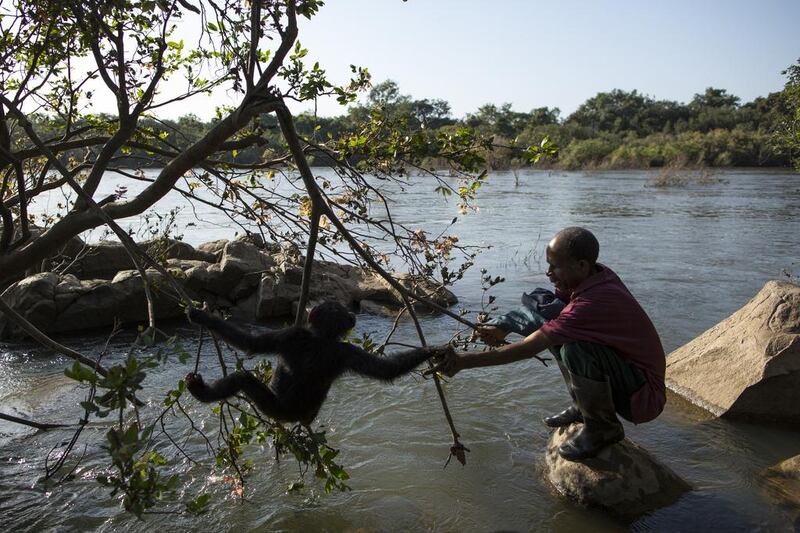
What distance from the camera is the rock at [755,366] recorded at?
20.4ft

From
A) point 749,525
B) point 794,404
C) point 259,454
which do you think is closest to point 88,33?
point 259,454

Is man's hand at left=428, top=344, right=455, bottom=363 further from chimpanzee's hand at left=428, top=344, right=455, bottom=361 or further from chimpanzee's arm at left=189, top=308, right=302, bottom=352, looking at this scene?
chimpanzee's arm at left=189, top=308, right=302, bottom=352

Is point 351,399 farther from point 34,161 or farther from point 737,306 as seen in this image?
point 737,306

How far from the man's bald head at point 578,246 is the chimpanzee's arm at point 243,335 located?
1880 millimetres

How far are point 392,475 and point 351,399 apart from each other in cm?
203

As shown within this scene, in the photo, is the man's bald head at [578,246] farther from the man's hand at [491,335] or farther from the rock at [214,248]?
the rock at [214,248]

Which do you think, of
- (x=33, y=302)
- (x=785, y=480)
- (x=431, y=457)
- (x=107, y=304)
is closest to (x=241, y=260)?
(x=107, y=304)

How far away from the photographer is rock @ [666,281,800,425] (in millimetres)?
6227

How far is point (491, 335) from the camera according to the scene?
4.14 meters

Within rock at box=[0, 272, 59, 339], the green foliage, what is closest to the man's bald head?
the green foliage

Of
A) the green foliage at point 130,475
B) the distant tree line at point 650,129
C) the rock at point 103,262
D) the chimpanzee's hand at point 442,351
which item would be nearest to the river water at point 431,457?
the chimpanzee's hand at point 442,351

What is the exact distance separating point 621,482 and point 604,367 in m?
1.19

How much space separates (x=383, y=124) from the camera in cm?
526

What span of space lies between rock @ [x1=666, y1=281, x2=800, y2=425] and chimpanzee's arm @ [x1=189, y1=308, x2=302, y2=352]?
16.4 feet
